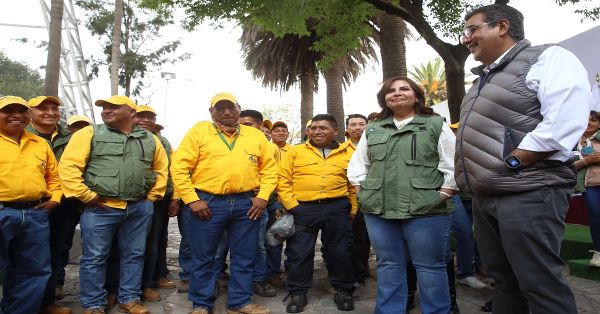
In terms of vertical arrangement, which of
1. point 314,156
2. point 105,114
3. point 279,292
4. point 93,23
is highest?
point 93,23

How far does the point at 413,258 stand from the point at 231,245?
1.69 metres

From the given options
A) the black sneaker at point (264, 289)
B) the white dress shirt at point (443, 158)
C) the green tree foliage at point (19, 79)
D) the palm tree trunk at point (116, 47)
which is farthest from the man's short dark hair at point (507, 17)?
the green tree foliage at point (19, 79)

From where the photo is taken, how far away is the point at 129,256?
161 inches

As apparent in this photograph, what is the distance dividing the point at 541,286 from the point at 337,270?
2270mm

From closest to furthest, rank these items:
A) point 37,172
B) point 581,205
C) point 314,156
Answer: point 37,172
point 314,156
point 581,205

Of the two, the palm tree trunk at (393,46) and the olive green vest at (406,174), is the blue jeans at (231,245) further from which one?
the palm tree trunk at (393,46)

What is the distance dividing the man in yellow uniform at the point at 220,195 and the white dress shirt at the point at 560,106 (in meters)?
2.44

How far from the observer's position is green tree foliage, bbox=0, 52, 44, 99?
3238 cm

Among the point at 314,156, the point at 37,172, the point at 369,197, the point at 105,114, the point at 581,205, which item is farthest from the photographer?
the point at 581,205

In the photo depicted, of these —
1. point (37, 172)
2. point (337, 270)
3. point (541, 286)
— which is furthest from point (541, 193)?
point (37, 172)

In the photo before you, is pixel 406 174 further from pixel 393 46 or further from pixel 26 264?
pixel 393 46

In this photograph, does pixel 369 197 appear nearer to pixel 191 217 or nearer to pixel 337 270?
pixel 337 270

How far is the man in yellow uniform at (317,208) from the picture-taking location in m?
4.17

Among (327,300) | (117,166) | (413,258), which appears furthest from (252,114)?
(413,258)
